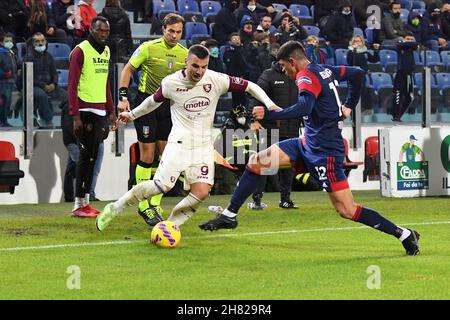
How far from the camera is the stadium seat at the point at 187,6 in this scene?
22156mm

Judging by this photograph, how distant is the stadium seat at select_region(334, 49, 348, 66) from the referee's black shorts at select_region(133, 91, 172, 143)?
21.0ft

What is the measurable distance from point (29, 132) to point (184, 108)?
5446 millimetres

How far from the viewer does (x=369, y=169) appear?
18891 millimetres

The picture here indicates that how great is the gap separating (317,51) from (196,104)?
24.9 feet

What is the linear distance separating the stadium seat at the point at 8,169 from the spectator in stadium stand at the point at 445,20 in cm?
1179

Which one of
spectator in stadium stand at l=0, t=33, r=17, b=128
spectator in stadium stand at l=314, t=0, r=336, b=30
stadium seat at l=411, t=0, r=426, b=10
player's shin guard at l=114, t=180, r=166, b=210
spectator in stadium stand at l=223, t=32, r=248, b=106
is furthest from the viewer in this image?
stadium seat at l=411, t=0, r=426, b=10

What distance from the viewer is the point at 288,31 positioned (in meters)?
20.2

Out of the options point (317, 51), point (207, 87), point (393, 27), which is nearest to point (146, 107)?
point (207, 87)

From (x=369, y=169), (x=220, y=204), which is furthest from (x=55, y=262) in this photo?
(x=369, y=169)

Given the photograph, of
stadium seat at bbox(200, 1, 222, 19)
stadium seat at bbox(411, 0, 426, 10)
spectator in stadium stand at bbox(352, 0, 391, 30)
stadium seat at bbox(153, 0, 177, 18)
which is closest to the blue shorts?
stadium seat at bbox(153, 0, 177, 18)

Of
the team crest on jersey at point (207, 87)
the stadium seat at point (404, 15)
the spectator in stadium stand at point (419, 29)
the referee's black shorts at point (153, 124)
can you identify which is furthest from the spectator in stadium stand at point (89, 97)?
the stadium seat at point (404, 15)

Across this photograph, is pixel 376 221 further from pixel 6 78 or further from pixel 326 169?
pixel 6 78

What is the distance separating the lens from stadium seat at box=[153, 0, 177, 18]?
71.1ft

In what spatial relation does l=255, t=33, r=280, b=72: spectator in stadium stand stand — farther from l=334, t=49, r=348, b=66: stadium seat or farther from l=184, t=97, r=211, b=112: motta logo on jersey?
l=184, t=97, r=211, b=112: motta logo on jersey
